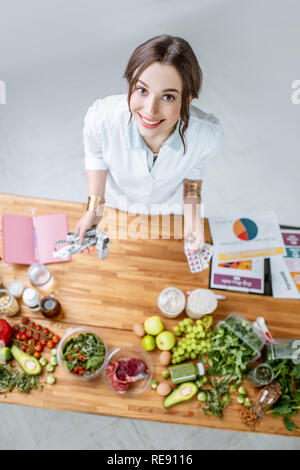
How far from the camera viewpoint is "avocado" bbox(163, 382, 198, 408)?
1.31 m

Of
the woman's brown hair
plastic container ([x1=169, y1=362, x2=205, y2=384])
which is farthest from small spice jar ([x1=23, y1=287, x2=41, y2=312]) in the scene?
the woman's brown hair

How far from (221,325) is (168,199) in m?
0.65

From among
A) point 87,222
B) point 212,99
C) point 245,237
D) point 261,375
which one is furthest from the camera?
point 212,99

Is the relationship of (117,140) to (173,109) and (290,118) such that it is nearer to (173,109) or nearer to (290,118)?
(173,109)

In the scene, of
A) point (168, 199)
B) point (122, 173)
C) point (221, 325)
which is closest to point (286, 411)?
point (221, 325)

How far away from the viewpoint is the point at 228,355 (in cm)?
134

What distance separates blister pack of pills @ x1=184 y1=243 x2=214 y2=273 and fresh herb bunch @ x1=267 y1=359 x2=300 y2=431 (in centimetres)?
47

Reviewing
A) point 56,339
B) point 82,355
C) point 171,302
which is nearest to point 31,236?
point 56,339

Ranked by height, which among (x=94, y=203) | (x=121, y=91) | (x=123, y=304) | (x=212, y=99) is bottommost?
(x=123, y=304)

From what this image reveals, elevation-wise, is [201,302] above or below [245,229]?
below

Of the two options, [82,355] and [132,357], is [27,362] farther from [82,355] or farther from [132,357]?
[132,357]

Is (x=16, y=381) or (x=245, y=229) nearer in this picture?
(x=16, y=381)

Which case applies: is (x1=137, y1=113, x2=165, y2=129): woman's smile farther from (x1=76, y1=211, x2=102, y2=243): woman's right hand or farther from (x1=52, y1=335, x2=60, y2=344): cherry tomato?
(x1=52, y1=335, x2=60, y2=344): cherry tomato

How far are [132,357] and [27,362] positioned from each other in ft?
1.34
